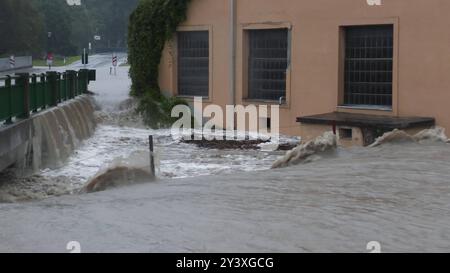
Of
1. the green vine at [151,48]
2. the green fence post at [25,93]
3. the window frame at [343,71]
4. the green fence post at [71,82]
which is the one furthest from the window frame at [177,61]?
the green fence post at [25,93]

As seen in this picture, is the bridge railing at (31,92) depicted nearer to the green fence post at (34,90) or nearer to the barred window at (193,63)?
the green fence post at (34,90)

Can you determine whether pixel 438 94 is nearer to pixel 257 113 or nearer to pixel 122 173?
pixel 257 113

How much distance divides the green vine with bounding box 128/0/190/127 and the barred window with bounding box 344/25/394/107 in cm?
615

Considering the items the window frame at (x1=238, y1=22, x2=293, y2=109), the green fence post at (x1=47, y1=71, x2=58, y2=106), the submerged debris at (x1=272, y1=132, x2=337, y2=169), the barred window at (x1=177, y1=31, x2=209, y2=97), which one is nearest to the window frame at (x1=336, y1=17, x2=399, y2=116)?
the window frame at (x1=238, y1=22, x2=293, y2=109)

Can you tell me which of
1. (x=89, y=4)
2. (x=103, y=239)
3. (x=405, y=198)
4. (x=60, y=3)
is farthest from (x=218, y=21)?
(x=89, y=4)

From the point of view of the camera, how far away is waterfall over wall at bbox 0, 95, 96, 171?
46.0 feet

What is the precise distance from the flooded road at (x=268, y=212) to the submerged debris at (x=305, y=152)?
27 cm

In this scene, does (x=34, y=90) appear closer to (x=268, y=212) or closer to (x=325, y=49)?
(x=325, y=49)

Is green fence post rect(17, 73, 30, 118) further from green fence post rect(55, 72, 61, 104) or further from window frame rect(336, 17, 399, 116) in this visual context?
window frame rect(336, 17, 399, 116)

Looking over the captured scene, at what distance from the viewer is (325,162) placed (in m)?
13.8

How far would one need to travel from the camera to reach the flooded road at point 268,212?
7.19 metres

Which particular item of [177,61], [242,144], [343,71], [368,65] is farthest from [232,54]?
[368,65]

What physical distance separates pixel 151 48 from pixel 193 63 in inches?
62.5

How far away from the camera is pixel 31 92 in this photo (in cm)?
1692
